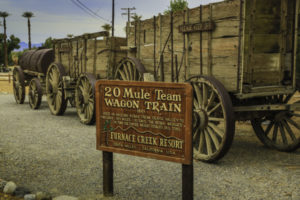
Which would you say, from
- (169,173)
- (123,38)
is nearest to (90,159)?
(169,173)

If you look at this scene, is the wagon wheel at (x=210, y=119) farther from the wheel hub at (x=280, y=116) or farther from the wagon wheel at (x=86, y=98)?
the wagon wheel at (x=86, y=98)

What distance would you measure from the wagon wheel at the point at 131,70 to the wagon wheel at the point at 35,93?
15.1 feet

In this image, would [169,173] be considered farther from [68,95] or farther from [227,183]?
[68,95]

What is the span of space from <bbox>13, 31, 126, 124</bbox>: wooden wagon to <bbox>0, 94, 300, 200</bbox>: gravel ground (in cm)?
184

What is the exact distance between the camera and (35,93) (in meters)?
11.6

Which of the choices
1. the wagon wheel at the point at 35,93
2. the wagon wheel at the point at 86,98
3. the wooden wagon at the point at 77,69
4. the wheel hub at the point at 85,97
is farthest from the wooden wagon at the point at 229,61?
the wagon wheel at the point at 35,93

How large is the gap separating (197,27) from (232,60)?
0.89 meters

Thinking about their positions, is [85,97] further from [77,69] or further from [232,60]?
[232,60]

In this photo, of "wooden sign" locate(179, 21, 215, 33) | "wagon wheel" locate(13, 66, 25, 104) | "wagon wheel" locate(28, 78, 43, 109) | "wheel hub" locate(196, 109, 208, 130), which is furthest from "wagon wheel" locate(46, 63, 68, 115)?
"wheel hub" locate(196, 109, 208, 130)

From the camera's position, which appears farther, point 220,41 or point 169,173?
point 220,41

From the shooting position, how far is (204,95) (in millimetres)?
5230

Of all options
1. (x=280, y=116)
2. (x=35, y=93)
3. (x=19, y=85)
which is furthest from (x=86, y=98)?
(x=19, y=85)

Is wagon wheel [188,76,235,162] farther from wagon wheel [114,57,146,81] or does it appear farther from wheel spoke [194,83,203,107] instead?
wagon wheel [114,57,146,81]

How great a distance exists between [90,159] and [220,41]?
2872 mm
